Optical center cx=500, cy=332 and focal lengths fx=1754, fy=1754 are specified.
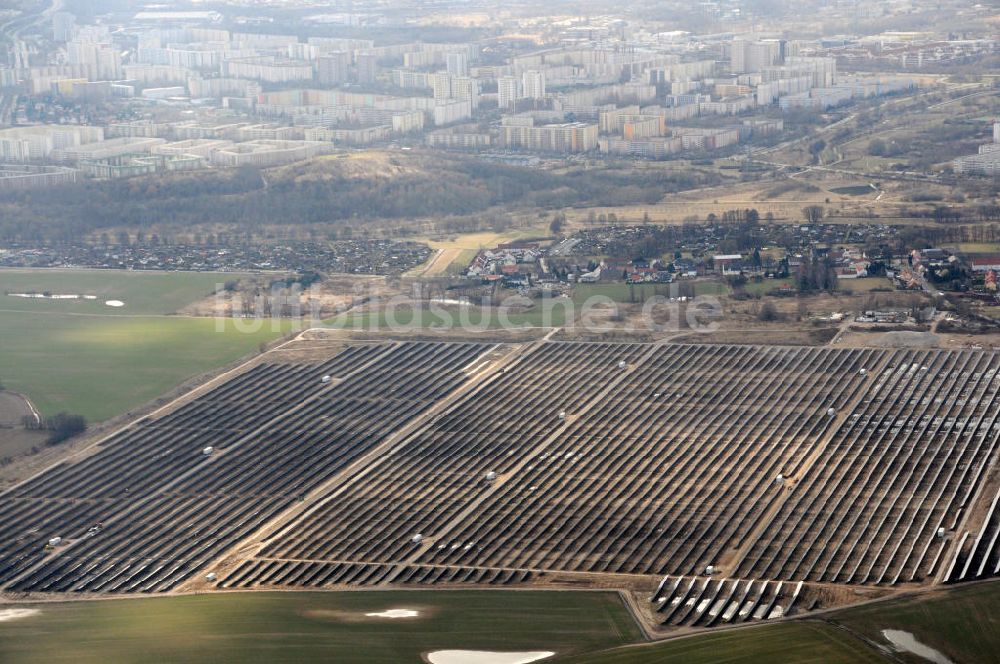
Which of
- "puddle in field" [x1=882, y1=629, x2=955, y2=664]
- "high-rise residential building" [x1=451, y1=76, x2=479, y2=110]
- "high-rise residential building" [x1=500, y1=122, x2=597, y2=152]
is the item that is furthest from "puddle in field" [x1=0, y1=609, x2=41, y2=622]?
"high-rise residential building" [x1=451, y1=76, x2=479, y2=110]

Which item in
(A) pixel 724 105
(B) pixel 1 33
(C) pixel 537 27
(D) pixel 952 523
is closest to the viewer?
(D) pixel 952 523

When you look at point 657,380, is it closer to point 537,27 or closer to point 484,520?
point 484,520

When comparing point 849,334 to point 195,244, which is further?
point 195,244

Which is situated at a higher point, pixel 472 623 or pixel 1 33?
pixel 1 33

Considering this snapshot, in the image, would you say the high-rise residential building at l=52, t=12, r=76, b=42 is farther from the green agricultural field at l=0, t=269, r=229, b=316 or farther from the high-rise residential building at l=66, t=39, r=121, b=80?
the green agricultural field at l=0, t=269, r=229, b=316

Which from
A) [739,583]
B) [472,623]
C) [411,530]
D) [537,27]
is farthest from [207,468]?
[537,27]

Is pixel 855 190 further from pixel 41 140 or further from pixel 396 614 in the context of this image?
pixel 396 614
